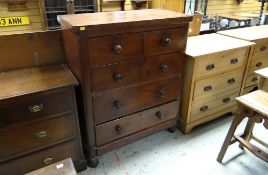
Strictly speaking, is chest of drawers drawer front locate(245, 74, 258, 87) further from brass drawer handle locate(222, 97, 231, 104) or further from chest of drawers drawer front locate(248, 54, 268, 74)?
brass drawer handle locate(222, 97, 231, 104)

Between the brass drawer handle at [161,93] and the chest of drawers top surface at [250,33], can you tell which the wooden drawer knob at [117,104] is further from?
the chest of drawers top surface at [250,33]

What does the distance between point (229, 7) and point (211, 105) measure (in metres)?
3.81

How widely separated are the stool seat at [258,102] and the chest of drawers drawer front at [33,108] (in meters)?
1.19

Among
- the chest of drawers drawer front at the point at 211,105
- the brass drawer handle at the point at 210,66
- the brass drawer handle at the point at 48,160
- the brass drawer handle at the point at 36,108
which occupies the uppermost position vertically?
the brass drawer handle at the point at 210,66

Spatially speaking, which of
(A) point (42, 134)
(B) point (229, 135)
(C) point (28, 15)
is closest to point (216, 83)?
(B) point (229, 135)

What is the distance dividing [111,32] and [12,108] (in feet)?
2.39

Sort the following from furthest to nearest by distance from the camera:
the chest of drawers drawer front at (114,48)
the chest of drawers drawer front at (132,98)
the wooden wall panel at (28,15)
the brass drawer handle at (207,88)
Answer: the wooden wall panel at (28,15) < the brass drawer handle at (207,88) < the chest of drawers drawer front at (132,98) < the chest of drawers drawer front at (114,48)

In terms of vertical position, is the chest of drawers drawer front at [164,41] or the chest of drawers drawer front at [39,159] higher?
the chest of drawers drawer front at [164,41]

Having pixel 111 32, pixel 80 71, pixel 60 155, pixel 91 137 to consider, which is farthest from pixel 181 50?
pixel 60 155

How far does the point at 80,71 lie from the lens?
1.40m

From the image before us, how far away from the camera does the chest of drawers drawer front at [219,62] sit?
1.86 meters

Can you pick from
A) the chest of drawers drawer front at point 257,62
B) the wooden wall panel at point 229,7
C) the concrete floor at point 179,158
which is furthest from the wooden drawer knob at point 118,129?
the wooden wall panel at point 229,7

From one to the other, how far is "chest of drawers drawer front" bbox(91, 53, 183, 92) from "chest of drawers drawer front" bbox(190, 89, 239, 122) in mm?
453

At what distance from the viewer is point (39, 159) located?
1482 mm
